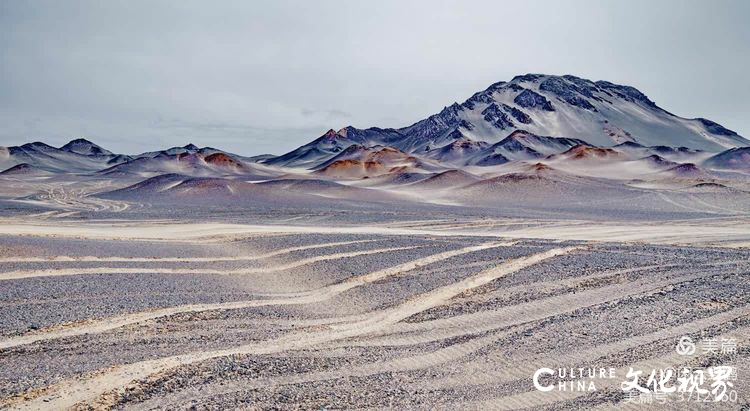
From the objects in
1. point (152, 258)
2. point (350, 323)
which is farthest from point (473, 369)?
point (152, 258)

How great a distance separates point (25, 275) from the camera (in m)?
14.4

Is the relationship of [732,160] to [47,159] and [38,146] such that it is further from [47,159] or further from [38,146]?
[38,146]

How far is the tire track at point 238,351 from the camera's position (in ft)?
24.6

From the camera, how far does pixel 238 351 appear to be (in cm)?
952

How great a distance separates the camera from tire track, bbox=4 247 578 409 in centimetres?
749

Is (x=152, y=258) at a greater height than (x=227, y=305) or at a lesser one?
greater

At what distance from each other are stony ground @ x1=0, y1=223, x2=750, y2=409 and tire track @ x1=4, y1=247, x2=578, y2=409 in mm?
34

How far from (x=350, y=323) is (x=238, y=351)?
261cm

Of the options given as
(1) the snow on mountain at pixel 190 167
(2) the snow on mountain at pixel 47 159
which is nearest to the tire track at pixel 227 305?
(1) the snow on mountain at pixel 190 167

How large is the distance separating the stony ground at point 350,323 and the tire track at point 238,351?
0.03 metres

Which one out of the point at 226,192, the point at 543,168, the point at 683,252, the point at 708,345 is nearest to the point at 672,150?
the point at 543,168

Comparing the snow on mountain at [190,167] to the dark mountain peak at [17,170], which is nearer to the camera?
the dark mountain peak at [17,170]

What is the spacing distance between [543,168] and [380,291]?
75418 millimetres

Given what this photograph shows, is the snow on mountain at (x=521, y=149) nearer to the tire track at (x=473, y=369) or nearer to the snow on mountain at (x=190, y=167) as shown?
the snow on mountain at (x=190, y=167)
